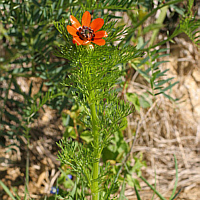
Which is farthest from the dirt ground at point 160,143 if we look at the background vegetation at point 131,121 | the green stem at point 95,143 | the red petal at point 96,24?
the red petal at point 96,24

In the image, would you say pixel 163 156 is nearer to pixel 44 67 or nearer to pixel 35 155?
pixel 35 155

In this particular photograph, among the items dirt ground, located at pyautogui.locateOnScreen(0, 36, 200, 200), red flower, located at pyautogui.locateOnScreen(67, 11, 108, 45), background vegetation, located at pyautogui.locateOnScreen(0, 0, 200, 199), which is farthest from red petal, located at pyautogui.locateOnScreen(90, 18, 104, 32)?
dirt ground, located at pyautogui.locateOnScreen(0, 36, 200, 200)

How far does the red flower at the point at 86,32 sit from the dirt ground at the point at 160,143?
721mm

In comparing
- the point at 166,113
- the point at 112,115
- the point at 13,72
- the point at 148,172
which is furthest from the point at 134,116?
the point at 112,115

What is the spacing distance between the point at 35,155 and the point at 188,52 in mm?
1119

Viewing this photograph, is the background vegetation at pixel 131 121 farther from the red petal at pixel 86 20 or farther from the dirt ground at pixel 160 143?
the red petal at pixel 86 20

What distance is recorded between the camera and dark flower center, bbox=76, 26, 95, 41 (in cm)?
54

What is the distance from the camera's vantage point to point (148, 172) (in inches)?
53.3

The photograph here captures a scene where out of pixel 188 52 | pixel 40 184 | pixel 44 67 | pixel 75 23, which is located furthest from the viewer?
pixel 188 52

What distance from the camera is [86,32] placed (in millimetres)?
544

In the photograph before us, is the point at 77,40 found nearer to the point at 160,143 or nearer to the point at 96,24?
the point at 96,24

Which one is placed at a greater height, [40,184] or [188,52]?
[188,52]

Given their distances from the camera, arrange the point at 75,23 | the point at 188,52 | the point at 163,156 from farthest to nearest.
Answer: the point at 188,52, the point at 163,156, the point at 75,23

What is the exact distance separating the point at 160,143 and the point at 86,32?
1.12m
